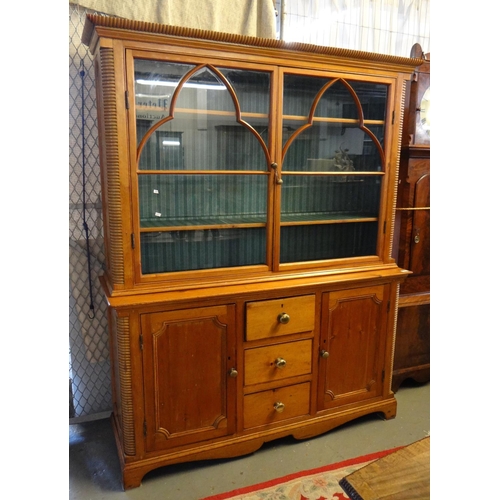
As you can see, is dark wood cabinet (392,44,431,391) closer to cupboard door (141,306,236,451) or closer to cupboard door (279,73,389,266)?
cupboard door (279,73,389,266)

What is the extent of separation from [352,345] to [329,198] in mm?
704

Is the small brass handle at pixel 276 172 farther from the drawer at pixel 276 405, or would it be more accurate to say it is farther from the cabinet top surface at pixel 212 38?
the drawer at pixel 276 405

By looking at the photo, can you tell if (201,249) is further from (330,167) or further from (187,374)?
(330,167)

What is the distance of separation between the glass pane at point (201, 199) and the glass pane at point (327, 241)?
0.19m

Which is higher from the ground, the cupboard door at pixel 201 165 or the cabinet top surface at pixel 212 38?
the cabinet top surface at pixel 212 38

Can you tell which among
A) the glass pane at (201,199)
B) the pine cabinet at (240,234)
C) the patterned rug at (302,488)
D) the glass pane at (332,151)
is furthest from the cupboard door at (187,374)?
the glass pane at (332,151)

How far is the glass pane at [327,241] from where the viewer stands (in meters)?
1.92

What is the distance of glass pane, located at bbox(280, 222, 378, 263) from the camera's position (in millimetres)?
1922

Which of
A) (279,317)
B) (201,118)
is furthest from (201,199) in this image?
(279,317)
